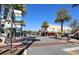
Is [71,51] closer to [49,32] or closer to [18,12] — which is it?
[49,32]

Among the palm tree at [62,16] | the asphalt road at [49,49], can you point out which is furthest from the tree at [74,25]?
the asphalt road at [49,49]

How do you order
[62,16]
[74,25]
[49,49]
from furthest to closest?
[74,25], [62,16], [49,49]

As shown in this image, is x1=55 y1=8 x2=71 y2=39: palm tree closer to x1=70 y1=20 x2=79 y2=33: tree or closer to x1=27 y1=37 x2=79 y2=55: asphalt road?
x1=70 y1=20 x2=79 y2=33: tree

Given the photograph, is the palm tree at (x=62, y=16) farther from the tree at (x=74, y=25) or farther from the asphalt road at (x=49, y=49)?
the asphalt road at (x=49, y=49)

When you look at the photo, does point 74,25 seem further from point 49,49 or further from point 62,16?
point 49,49

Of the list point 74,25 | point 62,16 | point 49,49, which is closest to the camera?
point 49,49

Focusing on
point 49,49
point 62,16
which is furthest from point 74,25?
point 49,49
